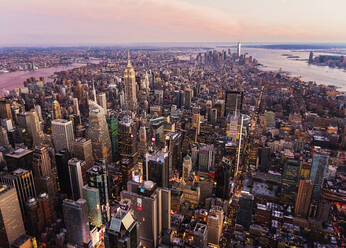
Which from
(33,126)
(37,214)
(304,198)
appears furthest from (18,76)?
(304,198)

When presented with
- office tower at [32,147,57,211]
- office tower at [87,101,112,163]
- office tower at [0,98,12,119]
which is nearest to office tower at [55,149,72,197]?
office tower at [32,147,57,211]

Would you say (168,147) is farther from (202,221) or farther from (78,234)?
(78,234)

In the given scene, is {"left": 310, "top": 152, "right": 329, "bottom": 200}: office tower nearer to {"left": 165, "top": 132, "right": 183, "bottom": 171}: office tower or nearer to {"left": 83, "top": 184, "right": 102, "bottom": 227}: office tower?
{"left": 165, "top": 132, "right": 183, "bottom": 171}: office tower

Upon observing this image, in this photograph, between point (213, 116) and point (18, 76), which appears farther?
point (18, 76)

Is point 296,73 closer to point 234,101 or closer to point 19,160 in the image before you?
point 234,101

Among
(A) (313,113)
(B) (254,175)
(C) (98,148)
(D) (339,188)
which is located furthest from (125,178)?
(A) (313,113)
